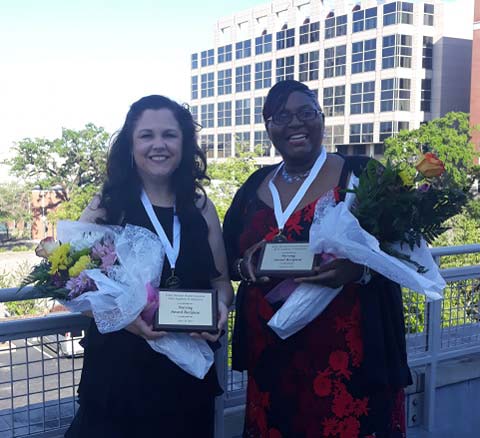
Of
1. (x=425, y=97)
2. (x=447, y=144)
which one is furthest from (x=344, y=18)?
(x=447, y=144)

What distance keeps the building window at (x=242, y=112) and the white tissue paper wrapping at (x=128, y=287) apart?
73.7 meters

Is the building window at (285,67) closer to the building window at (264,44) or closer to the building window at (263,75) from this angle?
the building window at (263,75)

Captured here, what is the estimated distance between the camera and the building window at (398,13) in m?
59.3

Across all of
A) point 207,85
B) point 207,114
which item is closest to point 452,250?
point 207,114

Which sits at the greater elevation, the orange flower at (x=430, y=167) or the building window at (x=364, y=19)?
the building window at (x=364, y=19)

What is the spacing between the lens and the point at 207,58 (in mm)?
82938

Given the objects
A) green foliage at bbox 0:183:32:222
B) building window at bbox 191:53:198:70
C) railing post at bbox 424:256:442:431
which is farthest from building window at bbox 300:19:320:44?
railing post at bbox 424:256:442:431

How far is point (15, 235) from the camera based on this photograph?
67.4 metres

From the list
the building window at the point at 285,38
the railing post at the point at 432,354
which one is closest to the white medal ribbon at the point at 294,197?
the railing post at the point at 432,354

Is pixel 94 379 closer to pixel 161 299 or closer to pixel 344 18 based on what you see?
pixel 161 299

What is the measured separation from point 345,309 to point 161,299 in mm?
761

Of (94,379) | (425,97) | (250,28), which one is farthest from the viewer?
(250,28)

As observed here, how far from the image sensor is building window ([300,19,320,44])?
6956cm

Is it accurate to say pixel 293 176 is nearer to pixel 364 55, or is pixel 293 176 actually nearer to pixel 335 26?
pixel 364 55
